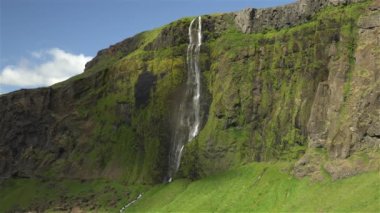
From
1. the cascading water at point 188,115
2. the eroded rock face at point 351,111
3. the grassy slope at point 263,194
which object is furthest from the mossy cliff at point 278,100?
the grassy slope at point 263,194

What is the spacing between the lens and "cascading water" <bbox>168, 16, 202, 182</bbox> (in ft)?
609

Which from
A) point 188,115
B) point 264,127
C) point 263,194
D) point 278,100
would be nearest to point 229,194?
point 263,194

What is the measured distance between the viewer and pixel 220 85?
607 ft

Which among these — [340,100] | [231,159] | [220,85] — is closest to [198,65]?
[220,85]

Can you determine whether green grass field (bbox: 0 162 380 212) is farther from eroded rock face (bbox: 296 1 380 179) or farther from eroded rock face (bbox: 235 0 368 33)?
eroded rock face (bbox: 235 0 368 33)

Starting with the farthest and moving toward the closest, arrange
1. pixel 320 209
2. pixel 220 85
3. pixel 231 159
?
pixel 220 85 → pixel 231 159 → pixel 320 209

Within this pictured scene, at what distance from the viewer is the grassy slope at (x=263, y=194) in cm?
12469

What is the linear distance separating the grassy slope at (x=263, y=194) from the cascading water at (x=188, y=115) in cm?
1260

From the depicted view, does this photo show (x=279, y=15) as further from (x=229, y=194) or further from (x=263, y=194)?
(x=263, y=194)

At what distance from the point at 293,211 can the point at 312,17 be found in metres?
66.8

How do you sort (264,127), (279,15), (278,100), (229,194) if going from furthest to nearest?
(279,15), (278,100), (264,127), (229,194)

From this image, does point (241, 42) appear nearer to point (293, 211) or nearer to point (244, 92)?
point (244, 92)

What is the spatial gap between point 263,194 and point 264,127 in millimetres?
30510

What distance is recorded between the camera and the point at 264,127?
169500 millimetres
